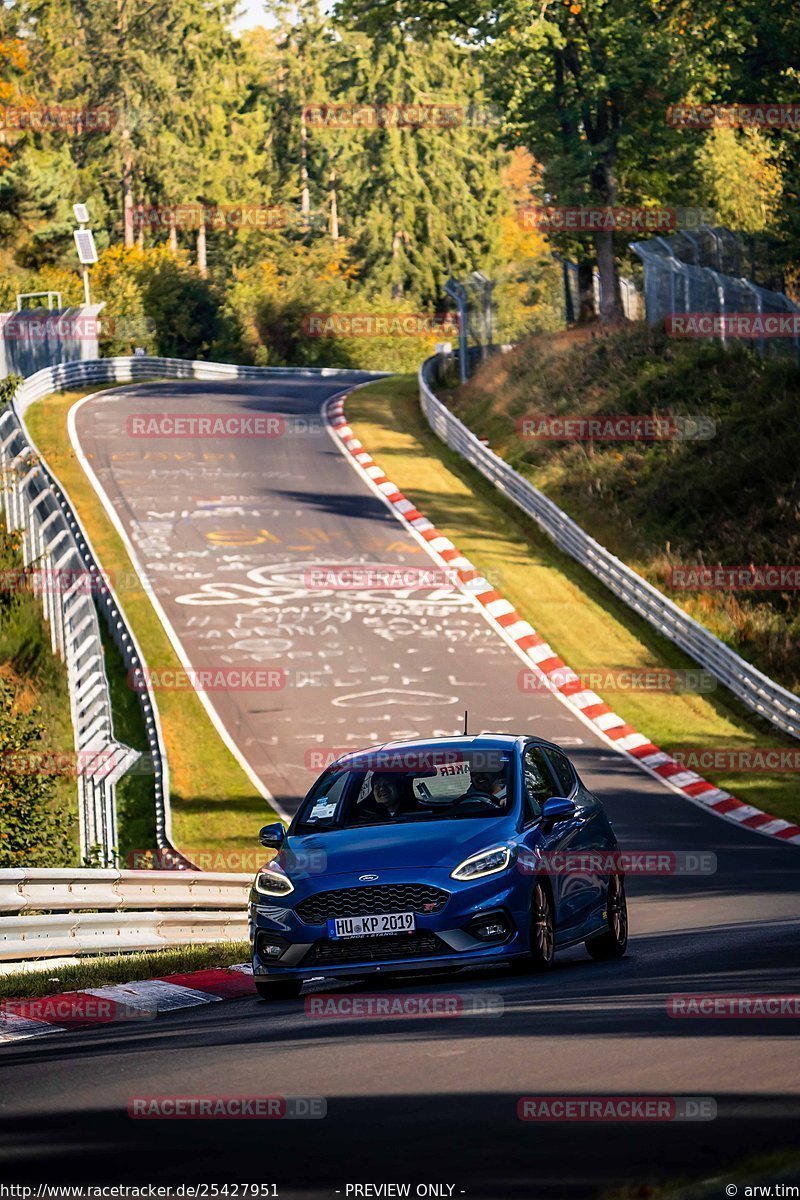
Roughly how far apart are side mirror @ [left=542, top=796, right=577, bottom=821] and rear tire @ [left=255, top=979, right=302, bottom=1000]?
1872 millimetres

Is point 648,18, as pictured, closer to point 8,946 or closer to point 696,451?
point 696,451

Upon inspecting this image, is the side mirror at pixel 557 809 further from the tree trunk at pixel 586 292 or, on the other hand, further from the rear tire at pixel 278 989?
the tree trunk at pixel 586 292

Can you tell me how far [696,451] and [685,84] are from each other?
1422 cm

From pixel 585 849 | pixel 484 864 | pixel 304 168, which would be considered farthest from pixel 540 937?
pixel 304 168

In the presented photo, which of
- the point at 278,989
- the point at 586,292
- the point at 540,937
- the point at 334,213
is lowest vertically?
the point at 278,989

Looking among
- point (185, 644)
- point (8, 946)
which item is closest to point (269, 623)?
point (185, 644)

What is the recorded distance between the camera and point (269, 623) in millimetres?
31266

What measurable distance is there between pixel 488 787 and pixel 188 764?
1402cm

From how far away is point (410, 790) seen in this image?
1165 centimetres

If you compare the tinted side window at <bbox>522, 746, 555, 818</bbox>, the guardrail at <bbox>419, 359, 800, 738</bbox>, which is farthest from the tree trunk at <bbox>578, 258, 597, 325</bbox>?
the tinted side window at <bbox>522, 746, 555, 818</bbox>

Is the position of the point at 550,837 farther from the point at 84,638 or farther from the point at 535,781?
the point at 84,638

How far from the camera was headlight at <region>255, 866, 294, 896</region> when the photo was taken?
10.9 metres

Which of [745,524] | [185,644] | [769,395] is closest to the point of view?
[185,644]

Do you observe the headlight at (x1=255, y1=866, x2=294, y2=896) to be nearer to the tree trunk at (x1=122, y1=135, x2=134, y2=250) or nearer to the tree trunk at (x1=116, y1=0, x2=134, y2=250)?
the tree trunk at (x1=116, y1=0, x2=134, y2=250)
